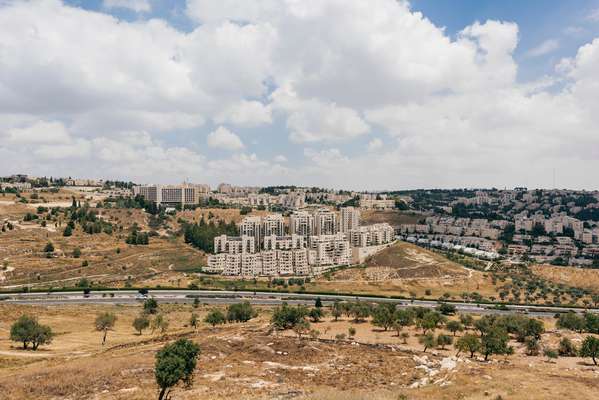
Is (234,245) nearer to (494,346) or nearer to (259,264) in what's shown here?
(259,264)

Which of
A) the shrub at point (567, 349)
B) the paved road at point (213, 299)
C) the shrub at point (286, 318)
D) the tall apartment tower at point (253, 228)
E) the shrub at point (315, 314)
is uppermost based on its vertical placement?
the tall apartment tower at point (253, 228)

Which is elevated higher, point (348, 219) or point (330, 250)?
point (348, 219)

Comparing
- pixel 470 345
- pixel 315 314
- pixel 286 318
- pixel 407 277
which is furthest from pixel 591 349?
pixel 407 277

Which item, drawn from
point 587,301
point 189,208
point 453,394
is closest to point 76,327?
point 453,394

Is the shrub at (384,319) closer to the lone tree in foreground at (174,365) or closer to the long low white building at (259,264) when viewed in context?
the lone tree in foreground at (174,365)

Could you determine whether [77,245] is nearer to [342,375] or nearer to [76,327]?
[76,327]

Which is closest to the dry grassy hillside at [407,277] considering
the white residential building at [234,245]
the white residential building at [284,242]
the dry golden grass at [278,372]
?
the white residential building at [284,242]
